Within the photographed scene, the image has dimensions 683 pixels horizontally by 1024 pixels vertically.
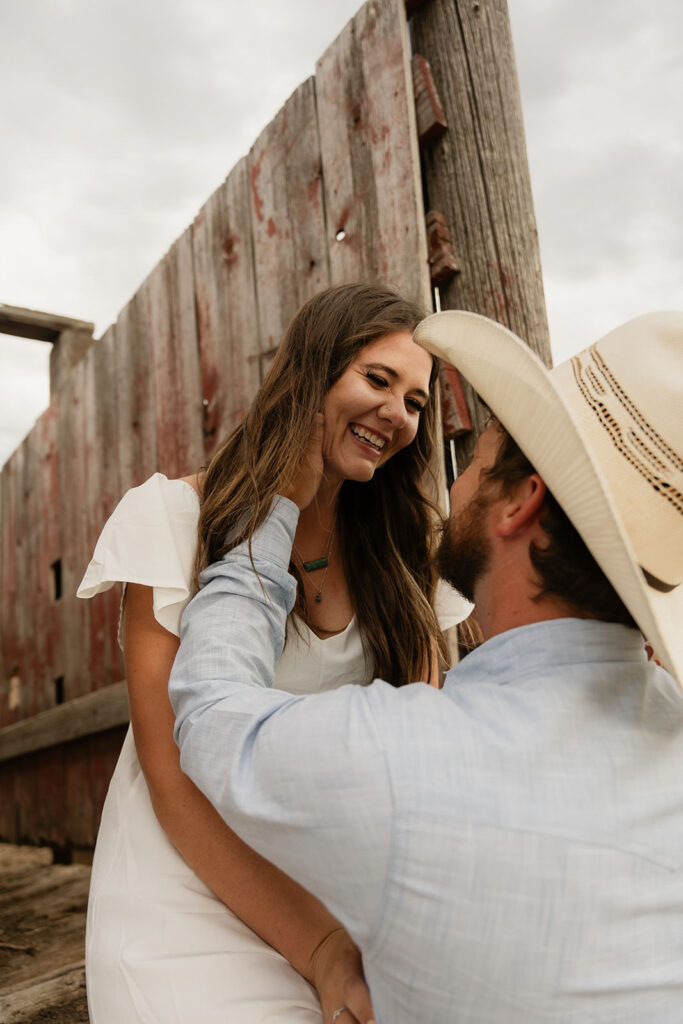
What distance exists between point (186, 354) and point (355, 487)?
1.27m

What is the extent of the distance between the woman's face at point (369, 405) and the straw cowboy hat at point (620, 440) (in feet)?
2.54

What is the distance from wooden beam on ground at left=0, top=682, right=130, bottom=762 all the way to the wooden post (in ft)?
6.58

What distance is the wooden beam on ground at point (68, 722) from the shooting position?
332 cm

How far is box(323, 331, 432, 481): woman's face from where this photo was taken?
1.83 metres

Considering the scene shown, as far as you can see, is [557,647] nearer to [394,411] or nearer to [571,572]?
[571,572]

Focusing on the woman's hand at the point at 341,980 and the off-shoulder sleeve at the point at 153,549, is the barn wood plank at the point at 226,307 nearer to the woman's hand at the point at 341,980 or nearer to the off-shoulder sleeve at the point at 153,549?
the off-shoulder sleeve at the point at 153,549

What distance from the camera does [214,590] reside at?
49.1 inches

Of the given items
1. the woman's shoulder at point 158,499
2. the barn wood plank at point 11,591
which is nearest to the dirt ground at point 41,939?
the barn wood plank at point 11,591

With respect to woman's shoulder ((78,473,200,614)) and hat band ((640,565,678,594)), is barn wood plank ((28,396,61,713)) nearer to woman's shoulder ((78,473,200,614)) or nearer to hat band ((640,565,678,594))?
woman's shoulder ((78,473,200,614))

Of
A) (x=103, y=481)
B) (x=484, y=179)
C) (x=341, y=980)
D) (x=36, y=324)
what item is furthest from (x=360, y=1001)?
(x=36, y=324)

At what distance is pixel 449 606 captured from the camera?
6.75 feet

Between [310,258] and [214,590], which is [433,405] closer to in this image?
[310,258]

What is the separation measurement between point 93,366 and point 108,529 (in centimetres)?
257

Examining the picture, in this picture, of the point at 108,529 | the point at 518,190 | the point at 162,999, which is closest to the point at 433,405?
the point at 518,190
